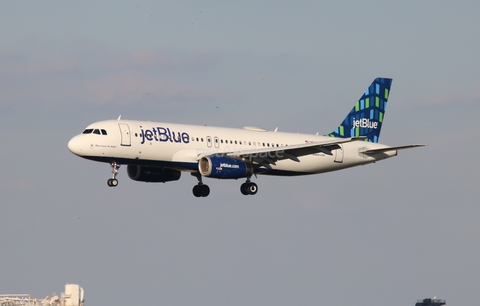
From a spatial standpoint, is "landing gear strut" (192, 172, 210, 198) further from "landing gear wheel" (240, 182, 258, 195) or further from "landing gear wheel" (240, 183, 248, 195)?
"landing gear wheel" (240, 182, 258, 195)

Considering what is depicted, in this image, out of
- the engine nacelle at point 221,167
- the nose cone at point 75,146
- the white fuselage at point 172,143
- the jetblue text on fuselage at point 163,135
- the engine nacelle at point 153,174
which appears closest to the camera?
the nose cone at point 75,146

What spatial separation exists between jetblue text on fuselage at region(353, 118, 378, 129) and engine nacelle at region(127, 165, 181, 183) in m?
16.6

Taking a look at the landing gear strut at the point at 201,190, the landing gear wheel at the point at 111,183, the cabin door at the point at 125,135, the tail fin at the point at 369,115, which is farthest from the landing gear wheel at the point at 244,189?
the cabin door at the point at 125,135

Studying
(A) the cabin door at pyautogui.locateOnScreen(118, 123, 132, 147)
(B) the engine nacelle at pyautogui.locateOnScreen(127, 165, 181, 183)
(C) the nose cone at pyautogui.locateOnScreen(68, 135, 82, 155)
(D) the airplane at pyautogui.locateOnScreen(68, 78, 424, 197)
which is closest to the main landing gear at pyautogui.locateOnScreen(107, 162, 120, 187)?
(D) the airplane at pyautogui.locateOnScreen(68, 78, 424, 197)

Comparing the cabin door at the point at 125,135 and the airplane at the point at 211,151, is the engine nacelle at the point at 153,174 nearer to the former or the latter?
the airplane at the point at 211,151

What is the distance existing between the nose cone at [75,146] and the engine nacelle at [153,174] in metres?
7.57

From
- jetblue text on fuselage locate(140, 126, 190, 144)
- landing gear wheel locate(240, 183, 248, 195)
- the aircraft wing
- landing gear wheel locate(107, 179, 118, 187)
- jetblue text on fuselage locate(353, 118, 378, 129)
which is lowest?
landing gear wheel locate(107, 179, 118, 187)

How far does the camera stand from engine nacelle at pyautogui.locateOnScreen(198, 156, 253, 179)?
218 ft

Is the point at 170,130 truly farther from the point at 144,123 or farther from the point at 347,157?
the point at 347,157

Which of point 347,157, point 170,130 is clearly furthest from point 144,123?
point 347,157

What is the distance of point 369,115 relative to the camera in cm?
8162

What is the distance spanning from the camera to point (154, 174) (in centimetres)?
7125

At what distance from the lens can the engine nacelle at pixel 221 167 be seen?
6638 centimetres

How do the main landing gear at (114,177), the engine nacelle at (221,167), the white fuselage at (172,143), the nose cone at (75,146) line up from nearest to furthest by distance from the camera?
the nose cone at (75,146), the white fuselage at (172,143), the main landing gear at (114,177), the engine nacelle at (221,167)
